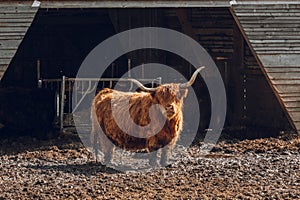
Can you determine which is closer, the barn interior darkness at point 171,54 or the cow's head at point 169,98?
the cow's head at point 169,98

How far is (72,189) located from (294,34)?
6.50 meters

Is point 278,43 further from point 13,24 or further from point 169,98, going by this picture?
point 13,24

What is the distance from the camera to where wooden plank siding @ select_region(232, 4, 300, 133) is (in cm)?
1452

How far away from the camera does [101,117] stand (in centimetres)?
1307

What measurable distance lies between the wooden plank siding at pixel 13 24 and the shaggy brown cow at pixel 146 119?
2.22m

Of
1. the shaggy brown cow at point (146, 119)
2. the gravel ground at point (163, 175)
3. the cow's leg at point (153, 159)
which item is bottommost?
the gravel ground at point (163, 175)

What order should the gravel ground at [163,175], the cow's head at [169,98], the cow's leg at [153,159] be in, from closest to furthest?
the gravel ground at [163,175], the cow's head at [169,98], the cow's leg at [153,159]

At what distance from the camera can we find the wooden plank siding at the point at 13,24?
46.0 feet

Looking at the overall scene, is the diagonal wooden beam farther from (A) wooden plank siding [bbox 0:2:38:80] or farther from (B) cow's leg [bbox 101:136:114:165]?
(B) cow's leg [bbox 101:136:114:165]

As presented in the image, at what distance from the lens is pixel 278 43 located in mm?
14766

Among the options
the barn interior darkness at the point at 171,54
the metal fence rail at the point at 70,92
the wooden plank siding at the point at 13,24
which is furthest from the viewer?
the barn interior darkness at the point at 171,54

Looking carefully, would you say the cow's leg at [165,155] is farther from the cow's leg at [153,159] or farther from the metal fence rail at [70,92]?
the metal fence rail at [70,92]

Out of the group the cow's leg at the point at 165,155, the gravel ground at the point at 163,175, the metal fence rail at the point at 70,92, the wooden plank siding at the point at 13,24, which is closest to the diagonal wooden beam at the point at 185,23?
the metal fence rail at the point at 70,92

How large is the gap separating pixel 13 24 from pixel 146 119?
139 inches
